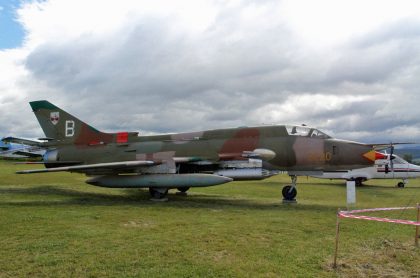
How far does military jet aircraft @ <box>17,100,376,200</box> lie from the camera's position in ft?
43.8

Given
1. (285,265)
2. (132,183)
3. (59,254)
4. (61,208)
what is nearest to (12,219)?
(61,208)

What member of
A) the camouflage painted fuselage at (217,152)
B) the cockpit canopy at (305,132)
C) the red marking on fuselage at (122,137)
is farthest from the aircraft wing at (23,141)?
the cockpit canopy at (305,132)

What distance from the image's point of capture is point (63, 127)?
1731 centimetres

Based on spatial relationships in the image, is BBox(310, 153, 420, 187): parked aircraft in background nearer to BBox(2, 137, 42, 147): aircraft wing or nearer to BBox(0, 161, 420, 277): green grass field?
BBox(0, 161, 420, 277): green grass field

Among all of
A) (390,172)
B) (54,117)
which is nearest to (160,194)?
(54,117)

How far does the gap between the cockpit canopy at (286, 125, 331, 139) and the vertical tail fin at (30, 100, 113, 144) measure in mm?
8126

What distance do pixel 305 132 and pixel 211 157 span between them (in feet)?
12.4

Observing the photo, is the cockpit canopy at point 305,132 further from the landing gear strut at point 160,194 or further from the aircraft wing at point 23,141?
the aircraft wing at point 23,141

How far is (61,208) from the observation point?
11.1 metres

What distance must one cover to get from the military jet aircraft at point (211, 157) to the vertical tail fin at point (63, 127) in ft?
1.70

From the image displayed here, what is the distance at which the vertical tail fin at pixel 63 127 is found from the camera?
16969mm

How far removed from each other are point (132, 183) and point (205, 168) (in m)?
3.01

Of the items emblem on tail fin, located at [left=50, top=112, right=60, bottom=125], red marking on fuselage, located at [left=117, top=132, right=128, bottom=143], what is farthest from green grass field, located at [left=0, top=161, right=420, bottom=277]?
emblem on tail fin, located at [left=50, top=112, right=60, bottom=125]

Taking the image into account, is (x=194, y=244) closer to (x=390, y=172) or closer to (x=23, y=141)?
(x=23, y=141)
